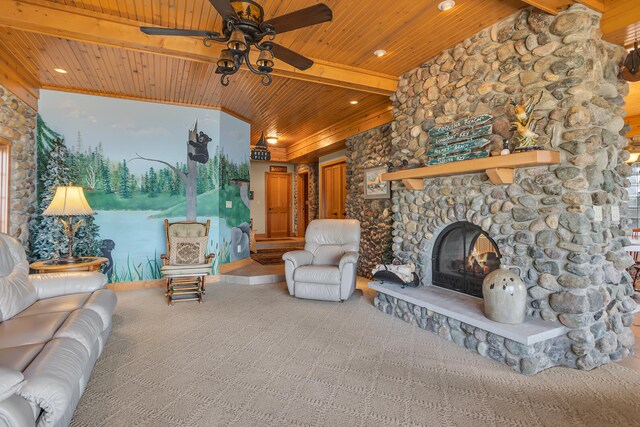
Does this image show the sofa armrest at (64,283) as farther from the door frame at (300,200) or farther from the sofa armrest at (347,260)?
the door frame at (300,200)

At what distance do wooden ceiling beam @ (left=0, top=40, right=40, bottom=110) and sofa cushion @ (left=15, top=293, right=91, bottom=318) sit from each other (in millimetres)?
2610

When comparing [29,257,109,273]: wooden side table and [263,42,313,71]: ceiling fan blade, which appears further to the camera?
[29,257,109,273]: wooden side table

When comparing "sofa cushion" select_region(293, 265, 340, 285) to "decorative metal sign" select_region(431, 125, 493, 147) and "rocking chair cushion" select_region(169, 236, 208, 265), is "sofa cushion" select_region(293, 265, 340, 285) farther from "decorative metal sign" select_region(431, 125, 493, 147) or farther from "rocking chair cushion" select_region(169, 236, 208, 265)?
"decorative metal sign" select_region(431, 125, 493, 147)

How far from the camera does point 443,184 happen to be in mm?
3525

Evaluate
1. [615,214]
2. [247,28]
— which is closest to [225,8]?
[247,28]

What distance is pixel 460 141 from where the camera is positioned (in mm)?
3295

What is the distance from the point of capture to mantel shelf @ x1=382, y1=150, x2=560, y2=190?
250 cm

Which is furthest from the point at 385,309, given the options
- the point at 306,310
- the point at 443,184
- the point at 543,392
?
the point at 543,392

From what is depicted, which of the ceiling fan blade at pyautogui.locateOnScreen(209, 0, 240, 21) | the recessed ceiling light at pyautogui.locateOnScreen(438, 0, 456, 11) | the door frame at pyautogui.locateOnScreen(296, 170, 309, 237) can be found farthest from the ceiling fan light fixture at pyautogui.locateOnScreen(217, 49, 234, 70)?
the door frame at pyautogui.locateOnScreen(296, 170, 309, 237)

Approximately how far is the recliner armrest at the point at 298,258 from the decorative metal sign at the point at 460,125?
Result: 2226 millimetres

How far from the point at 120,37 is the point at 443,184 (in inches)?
135

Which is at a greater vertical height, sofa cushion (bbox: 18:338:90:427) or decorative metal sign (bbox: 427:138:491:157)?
decorative metal sign (bbox: 427:138:491:157)

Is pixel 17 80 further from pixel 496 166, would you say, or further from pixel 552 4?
pixel 552 4

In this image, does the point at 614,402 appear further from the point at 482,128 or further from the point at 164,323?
the point at 164,323
